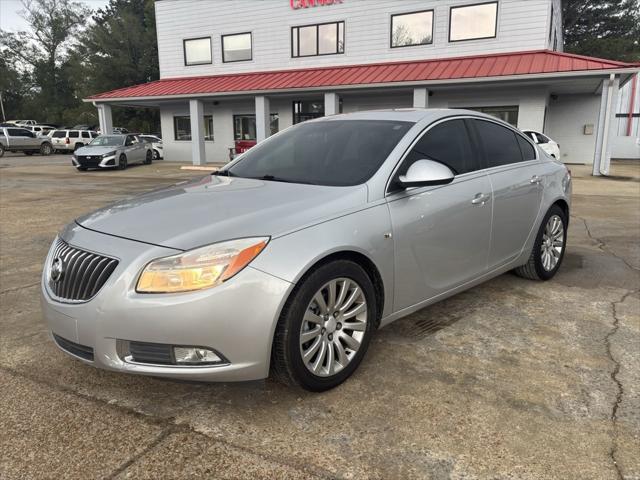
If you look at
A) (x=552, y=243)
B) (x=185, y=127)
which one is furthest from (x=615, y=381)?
(x=185, y=127)

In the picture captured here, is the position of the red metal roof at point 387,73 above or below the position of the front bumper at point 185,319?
above

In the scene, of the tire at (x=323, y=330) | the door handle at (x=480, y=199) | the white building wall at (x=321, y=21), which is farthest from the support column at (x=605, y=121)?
the tire at (x=323, y=330)

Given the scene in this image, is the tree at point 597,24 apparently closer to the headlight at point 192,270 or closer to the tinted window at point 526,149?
the tinted window at point 526,149

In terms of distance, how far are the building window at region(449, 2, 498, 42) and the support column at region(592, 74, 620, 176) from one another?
4.56 m

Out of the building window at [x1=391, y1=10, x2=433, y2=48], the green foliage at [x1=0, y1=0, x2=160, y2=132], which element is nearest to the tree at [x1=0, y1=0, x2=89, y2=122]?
the green foliage at [x1=0, y1=0, x2=160, y2=132]

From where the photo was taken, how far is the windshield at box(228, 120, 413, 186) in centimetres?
334

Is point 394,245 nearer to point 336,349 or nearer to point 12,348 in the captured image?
point 336,349

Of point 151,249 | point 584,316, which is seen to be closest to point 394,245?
point 151,249

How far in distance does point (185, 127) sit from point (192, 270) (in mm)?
25287

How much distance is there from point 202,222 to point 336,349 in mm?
1027

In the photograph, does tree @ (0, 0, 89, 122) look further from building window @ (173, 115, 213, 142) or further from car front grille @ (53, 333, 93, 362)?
car front grille @ (53, 333, 93, 362)

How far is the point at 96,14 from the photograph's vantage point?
58.8m

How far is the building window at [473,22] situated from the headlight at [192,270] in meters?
19.1

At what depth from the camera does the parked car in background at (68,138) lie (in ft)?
109
